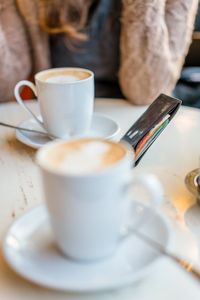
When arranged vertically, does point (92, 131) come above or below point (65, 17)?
below

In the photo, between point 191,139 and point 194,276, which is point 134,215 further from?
point 191,139

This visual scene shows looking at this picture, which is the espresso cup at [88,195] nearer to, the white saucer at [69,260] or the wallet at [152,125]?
the white saucer at [69,260]

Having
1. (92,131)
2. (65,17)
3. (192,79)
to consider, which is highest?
(65,17)

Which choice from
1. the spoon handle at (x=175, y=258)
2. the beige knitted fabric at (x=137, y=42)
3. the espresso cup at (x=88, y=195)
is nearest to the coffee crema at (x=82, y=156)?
the espresso cup at (x=88, y=195)

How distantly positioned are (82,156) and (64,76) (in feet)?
1.45

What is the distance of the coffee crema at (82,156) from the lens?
0.45m

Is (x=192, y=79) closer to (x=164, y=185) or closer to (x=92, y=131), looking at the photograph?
(x=92, y=131)

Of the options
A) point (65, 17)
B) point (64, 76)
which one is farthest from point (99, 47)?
point (64, 76)

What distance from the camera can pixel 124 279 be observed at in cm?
43

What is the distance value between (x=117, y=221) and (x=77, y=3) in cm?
83

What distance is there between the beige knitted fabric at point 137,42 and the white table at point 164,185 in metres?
0.08

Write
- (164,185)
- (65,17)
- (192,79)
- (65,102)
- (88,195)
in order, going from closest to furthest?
(88,195)
(164,185)
(65,102)
(65,17)
(192,79)

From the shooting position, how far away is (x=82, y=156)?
0.48m

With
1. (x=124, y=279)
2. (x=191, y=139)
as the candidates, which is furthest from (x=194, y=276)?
(x=191, y=139)
